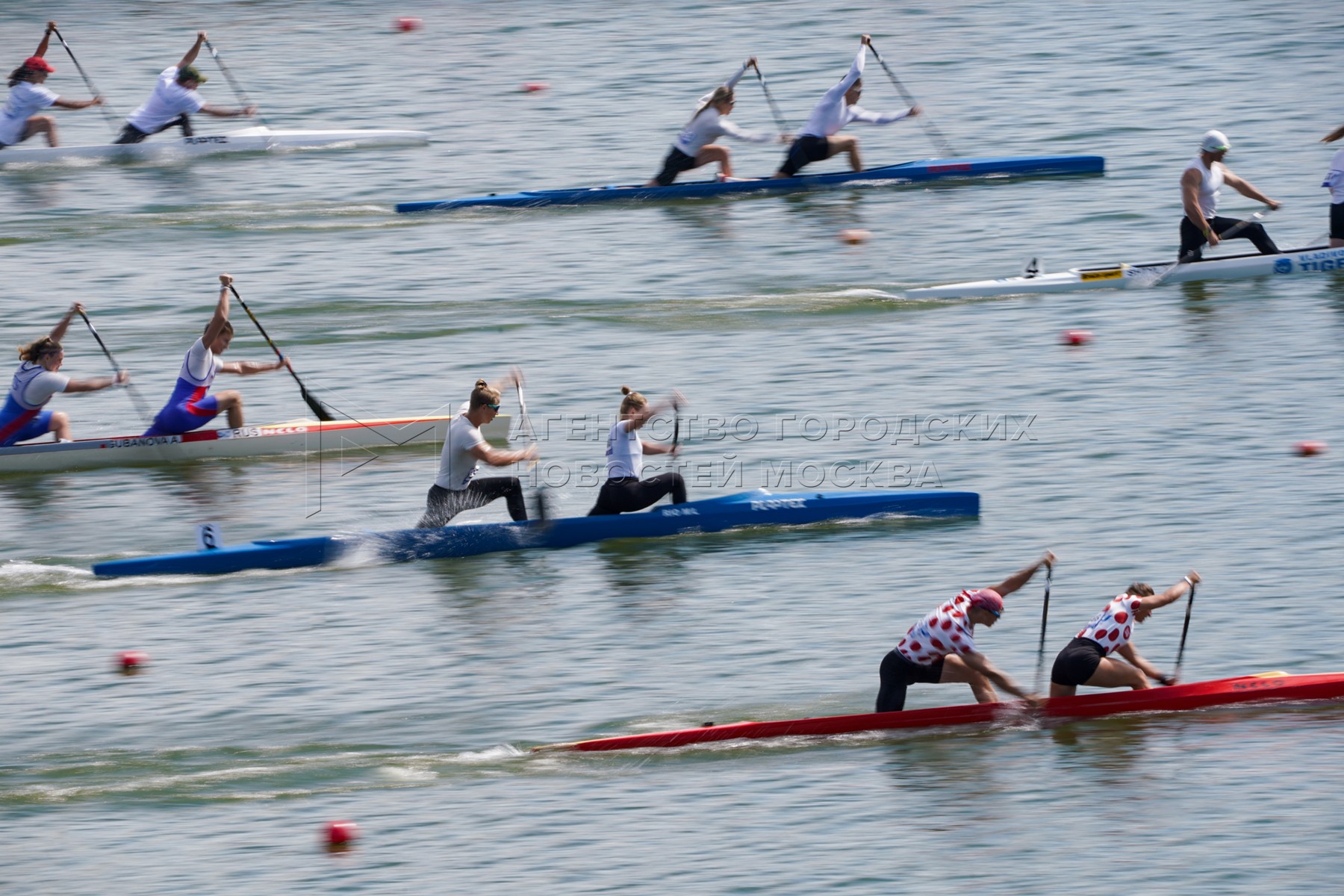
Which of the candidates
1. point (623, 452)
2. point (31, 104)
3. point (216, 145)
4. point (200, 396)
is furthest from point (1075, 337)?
point (31, 104)

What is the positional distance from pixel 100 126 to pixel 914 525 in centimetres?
1662

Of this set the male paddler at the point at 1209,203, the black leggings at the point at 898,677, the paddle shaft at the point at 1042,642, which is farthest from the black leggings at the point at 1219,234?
the black leggings at the point at 898,677

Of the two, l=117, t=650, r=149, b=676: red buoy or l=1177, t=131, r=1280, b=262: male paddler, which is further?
l=1177, t=131, r=1280, b=262: male paddler

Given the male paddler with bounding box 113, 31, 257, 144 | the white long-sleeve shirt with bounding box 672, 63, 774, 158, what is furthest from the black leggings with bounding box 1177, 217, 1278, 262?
the male paddler with bounding box 113, 31, 257, 144

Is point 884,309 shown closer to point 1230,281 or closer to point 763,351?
point 763,351

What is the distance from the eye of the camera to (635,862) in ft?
29.2

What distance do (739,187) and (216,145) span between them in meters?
7.29

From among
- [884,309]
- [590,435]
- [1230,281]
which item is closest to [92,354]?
[590,435]

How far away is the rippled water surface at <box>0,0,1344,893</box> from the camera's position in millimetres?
9203

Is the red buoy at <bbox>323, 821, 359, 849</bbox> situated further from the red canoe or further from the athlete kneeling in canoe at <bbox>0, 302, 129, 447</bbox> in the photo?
the athlete kneeling in canoe at <bbox>0, 302, 129, 447</bbox>

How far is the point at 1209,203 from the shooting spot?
1681cm

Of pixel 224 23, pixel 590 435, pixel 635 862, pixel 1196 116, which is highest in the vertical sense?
pixel 224 23

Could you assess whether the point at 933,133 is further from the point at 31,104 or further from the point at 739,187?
the point at 31,104

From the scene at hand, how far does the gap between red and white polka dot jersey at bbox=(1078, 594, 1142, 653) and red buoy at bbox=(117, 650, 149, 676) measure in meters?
5.61
